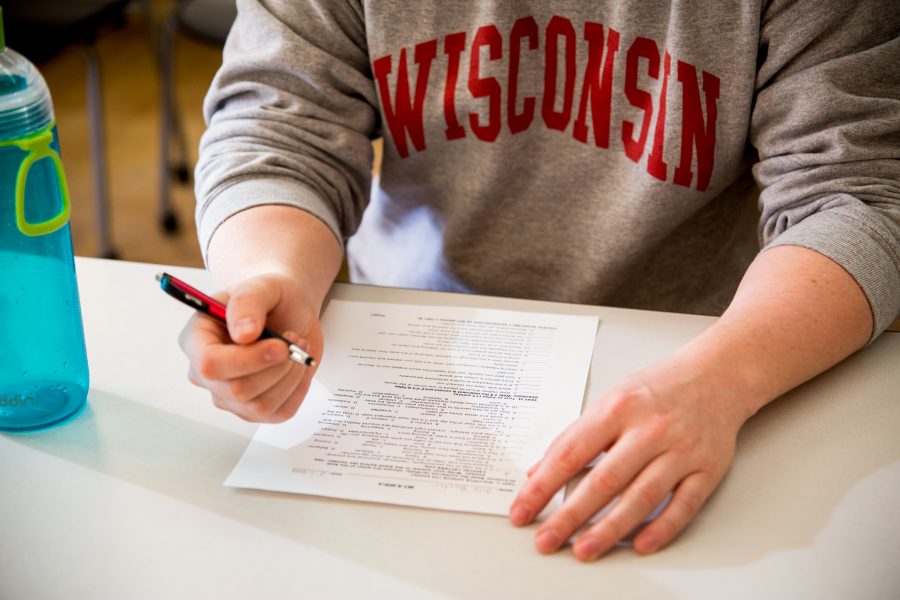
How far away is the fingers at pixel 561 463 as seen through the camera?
0.62 m

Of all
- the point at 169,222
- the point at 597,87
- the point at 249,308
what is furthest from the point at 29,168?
the point at 169,222

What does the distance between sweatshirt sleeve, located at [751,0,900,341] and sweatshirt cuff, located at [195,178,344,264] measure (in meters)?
0.41

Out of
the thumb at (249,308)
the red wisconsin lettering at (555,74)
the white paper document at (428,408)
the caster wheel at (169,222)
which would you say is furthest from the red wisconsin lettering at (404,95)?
the caster wheel at (169,222)

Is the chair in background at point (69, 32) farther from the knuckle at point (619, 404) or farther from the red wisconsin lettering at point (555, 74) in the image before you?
the knuckle at point (619, 404)

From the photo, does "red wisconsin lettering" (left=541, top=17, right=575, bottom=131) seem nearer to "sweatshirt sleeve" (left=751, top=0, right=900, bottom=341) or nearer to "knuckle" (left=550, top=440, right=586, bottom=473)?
"sweatshirt sleeve" (left=751, top=0, right=900, bottom=341)

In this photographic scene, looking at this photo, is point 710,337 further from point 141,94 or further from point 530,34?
point 141,94

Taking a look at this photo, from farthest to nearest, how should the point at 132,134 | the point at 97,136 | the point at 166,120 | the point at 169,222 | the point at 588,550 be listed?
the point at 132,134 < the point at 169,222 < the point at 166,120 < the point at 97,136 < the point at 588,550

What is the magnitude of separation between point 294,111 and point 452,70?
16 cm

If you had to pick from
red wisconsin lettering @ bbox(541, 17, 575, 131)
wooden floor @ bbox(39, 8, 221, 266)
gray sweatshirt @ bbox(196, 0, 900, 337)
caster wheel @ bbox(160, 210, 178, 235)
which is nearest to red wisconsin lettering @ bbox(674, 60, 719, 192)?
gray sweatshirt @ bbox(196, 0, 900, 337)

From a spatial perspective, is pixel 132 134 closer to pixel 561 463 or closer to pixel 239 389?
pixel 239 389

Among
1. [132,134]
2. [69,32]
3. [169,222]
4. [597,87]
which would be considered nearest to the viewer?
[597,87]

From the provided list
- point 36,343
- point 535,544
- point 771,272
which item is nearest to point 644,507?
point 535,544

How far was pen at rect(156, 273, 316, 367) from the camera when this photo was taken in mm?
628

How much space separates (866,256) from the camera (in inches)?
30.8
